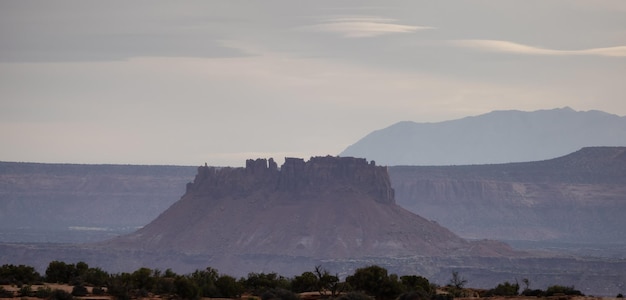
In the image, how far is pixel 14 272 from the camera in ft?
372

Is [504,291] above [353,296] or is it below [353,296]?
above

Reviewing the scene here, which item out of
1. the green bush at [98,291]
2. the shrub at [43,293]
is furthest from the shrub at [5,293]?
the green bush at [98,291]

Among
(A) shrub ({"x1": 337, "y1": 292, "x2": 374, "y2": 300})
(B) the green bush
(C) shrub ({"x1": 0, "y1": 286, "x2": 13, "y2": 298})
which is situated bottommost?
(A) shrub ({"x1": 337, "y1": 292, "x2": 374, "y2": 300})

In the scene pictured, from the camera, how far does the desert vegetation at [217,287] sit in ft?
320

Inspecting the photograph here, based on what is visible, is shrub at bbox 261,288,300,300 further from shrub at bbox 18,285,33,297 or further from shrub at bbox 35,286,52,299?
shrub at bbox 18,285,33,297

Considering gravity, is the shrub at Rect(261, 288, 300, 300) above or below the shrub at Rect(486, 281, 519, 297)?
below

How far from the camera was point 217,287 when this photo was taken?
4129 inches

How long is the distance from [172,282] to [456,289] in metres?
20.9

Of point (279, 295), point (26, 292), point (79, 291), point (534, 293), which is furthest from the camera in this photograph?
point (534, 293)

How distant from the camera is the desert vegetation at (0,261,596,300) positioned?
3846 inches

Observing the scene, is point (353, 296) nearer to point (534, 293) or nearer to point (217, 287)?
point (217, 287)

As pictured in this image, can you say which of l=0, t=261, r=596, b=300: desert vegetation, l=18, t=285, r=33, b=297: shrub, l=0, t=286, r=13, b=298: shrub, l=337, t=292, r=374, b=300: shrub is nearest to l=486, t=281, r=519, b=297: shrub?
l=0, t=261, r=596, b=300: desert vegetation

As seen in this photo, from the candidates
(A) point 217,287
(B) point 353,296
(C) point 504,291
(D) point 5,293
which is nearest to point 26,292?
(D) point 5,293

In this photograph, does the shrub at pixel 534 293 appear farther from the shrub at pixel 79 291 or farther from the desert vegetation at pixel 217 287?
the shrub at pixel 79 291
